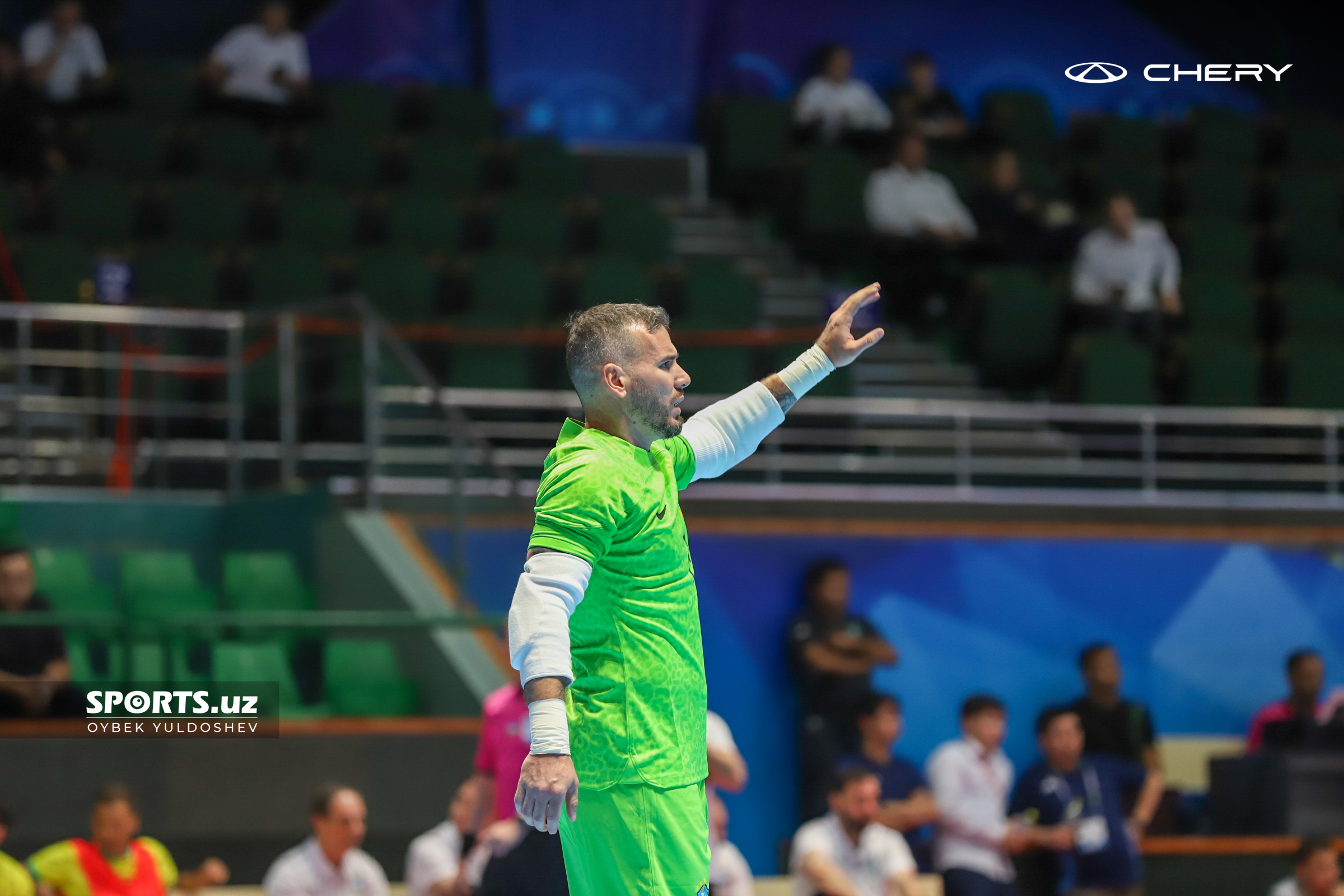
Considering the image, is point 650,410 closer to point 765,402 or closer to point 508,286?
point 765,402

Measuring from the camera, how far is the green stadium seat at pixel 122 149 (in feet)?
36.6

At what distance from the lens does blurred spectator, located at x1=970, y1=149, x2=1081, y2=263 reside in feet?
38.8

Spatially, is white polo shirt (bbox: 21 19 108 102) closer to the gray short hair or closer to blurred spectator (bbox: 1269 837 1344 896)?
blurred spectator (bbox: 1269 837 1344 896)

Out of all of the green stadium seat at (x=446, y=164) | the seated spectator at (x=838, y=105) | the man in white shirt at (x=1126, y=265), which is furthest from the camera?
the seated spectator at (x=838, y=105)

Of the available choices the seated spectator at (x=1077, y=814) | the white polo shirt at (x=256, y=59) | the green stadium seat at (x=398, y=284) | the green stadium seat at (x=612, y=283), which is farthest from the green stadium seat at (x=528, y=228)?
the seated spectator at (x=1077, y=814)

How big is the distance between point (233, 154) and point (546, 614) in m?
8.61

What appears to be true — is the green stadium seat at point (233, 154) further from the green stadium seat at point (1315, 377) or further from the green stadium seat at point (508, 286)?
the green stadium seat at point (1315, 377)

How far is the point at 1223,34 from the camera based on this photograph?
1541 cm

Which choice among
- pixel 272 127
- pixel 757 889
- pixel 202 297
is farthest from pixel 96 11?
pixel 757 889

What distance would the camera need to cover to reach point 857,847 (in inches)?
298

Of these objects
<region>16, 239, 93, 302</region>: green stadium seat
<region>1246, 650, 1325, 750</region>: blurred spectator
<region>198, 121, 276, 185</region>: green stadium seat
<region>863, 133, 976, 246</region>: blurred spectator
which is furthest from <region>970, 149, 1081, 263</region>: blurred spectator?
<region>16, 239, 93, 302</region>: green stadium seat

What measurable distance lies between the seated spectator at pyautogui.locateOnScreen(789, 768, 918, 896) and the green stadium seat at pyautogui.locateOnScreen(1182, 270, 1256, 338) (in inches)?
195

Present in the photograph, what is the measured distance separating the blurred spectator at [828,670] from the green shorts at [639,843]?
202 inches

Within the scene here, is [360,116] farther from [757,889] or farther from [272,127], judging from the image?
[757,889]
